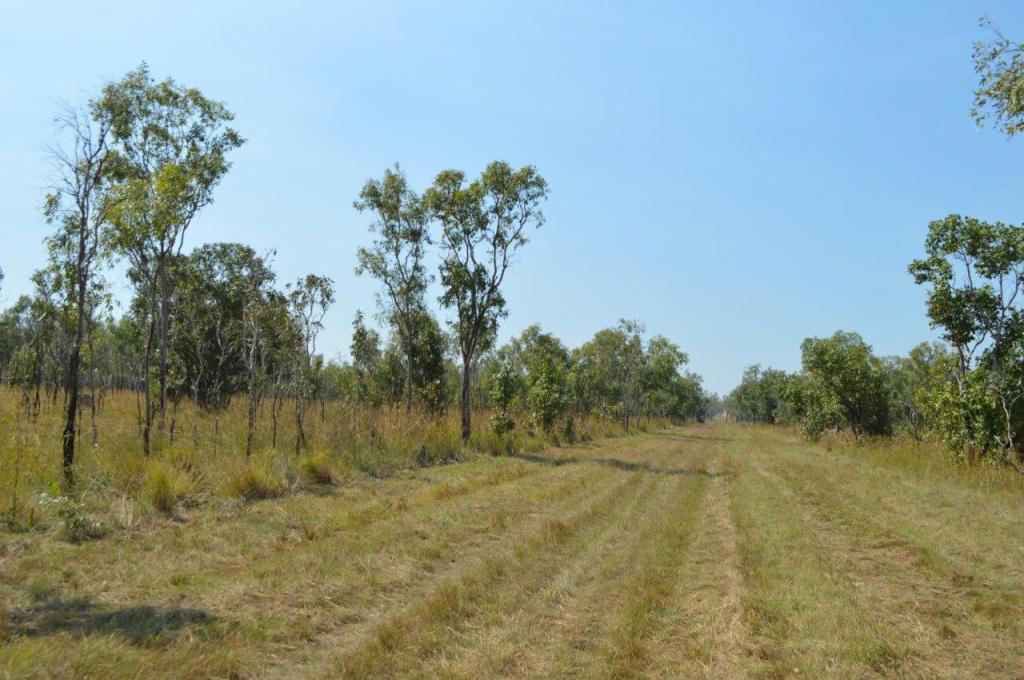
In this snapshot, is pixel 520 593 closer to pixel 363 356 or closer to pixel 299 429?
pixel 299 429

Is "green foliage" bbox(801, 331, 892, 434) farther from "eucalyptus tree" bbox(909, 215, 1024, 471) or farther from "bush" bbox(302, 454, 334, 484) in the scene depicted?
"bush" bbox(302, 454, 334, 484)

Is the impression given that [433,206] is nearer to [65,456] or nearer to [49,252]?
[49,252]

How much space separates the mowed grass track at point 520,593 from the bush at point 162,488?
2.25 feet

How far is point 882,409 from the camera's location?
107 ft

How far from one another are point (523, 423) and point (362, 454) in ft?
38.6

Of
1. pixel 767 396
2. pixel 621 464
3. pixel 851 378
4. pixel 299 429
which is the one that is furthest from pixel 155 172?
pixel 767 396

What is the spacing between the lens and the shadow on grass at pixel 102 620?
15.3 feet

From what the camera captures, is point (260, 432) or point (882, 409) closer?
point (260, 432)

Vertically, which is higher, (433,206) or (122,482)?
(433,206)

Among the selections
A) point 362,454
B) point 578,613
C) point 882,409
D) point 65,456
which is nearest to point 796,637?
point 578,613

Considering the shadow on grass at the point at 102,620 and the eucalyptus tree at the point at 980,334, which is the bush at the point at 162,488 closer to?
the shadow on grass at the point at 102,620

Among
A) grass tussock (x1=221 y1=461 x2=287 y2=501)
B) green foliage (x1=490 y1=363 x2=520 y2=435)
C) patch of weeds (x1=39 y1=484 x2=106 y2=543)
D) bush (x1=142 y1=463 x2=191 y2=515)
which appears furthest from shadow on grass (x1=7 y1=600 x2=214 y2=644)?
green foliage (x1=490 y1=363 x2=520 y2=435)

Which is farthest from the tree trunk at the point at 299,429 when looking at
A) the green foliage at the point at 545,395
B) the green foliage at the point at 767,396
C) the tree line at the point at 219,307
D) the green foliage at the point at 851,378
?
the green foliage at the point at 767,396

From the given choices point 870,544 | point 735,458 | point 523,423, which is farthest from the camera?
point 523,423
